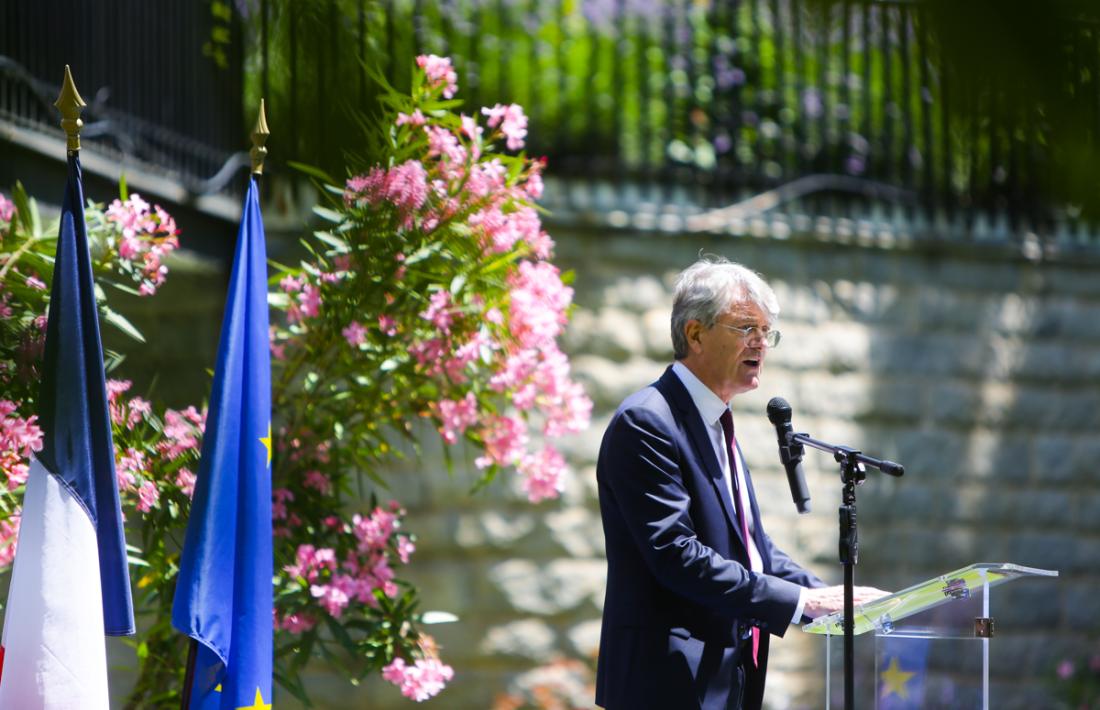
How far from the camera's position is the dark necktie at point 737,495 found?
10.2 feet

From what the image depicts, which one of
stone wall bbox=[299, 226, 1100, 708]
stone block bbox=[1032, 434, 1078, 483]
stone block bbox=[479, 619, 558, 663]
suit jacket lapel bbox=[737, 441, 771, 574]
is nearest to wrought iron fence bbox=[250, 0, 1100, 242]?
stone wall bbox=[299, 226, 1100, 708]

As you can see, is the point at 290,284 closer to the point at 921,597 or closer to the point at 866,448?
the point at 921,597

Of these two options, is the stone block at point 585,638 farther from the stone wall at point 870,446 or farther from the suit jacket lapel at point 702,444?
the suit jacket lapel at point 702,444

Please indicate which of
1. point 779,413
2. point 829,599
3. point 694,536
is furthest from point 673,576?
point 779,413

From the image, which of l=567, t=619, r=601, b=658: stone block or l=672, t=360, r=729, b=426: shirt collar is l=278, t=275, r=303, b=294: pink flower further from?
l=567, t=619, r=601, b=658: stone block

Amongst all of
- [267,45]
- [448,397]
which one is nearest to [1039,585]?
[448,397]

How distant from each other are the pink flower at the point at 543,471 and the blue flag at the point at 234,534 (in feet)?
3.47

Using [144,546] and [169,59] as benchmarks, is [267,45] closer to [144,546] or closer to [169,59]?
[144,546]

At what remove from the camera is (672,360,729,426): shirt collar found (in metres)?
3.11

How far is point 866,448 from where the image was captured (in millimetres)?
6293

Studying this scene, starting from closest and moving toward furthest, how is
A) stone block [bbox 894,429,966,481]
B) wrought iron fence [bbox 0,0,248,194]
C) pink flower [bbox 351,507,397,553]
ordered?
pink flower [bbox 351,507,397,553], wrought iron fence [bbox 0,0,248,194], stone block [bbox 894,429,966,481]

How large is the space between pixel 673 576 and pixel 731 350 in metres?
0.58

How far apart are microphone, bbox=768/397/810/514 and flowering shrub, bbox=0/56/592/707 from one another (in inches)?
49.2

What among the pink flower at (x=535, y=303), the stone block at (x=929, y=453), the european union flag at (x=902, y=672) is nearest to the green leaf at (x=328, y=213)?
the pink flower at (x=535, y=303)
